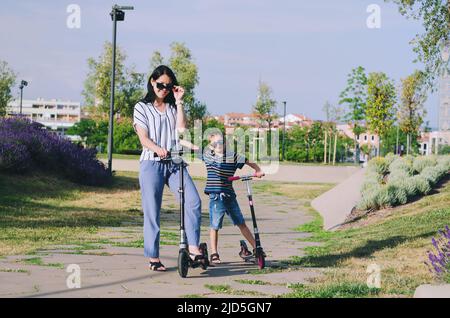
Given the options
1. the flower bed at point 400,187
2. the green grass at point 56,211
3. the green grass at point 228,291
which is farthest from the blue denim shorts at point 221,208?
the flower bed at point 400,187

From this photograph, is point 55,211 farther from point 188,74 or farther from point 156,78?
point 188,74

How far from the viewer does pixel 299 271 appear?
6.67 metres

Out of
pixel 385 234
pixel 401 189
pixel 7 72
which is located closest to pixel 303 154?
pixel 7 72

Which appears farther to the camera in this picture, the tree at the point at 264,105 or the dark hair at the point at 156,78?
the tree at the point at 264,105

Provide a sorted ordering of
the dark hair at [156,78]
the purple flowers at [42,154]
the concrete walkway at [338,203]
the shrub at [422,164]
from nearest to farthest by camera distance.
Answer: the dark hair at [156,78] → the concrete walkway at [338,203] → the purple flowers at [42,154] → the shrub at [422,164]

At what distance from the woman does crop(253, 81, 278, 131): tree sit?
158 ft

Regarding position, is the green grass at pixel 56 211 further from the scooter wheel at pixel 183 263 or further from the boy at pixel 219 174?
the scooter wheel at pixel 183 263

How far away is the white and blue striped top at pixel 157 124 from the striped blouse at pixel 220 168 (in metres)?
0.79

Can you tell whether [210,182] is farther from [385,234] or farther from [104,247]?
[385,234]

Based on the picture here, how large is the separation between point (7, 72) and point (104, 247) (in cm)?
5337

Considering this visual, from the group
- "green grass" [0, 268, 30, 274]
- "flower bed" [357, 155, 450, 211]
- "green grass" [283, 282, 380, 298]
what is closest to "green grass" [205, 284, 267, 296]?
"green grass" [283, 282, 380, 298]

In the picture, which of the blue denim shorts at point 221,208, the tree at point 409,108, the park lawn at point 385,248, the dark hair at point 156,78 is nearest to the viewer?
the park lawn at point 385,248

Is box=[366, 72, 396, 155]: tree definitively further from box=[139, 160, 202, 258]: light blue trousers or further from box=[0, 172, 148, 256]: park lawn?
box=[139, 160, 202, 258]: light blue trousers

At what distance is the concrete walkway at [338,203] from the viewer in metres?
13.2
